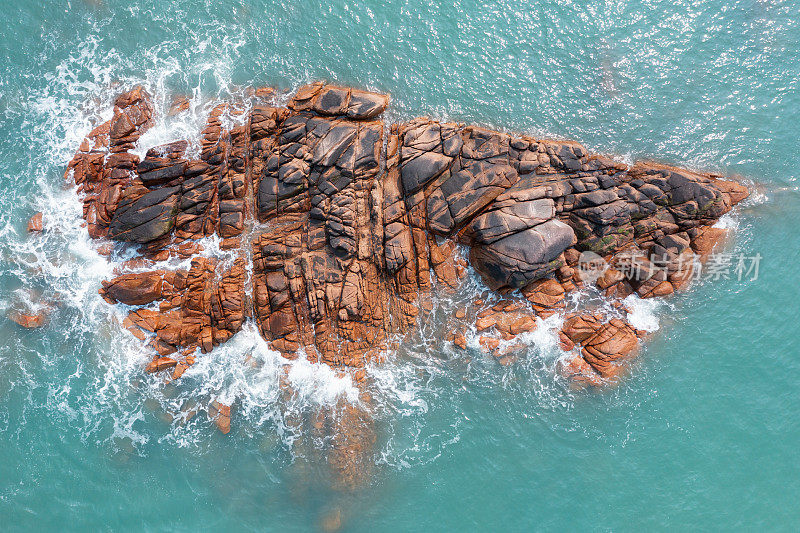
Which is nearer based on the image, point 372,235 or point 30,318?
point 372,235

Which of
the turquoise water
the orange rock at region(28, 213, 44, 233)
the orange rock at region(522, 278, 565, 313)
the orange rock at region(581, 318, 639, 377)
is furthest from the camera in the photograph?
the orange rock at region(28, 213, 44, 233)

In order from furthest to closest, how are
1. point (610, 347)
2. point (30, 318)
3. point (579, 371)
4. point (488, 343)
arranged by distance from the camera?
1. point (30, 318)
2. point (488, 343)
3. point (579, 371)
4. point (610, 347)

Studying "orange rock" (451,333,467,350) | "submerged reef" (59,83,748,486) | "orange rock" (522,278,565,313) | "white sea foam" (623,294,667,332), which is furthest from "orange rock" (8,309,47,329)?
"white sea foam" (623,294,667,332)

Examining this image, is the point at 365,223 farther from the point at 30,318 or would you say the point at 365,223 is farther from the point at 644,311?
the point at 30,318

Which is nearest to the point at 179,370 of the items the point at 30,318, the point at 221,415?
the point at 221,415

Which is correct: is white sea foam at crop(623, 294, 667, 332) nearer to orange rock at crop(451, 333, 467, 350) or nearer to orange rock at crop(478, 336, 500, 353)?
orange rock at crop(478, 336, 500, 353)

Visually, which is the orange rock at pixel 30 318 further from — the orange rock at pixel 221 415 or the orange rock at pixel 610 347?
the orange rock at pixel 610 347

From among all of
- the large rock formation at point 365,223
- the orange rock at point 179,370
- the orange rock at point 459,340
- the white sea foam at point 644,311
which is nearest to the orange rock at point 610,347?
the large rock formation at point 365,223
